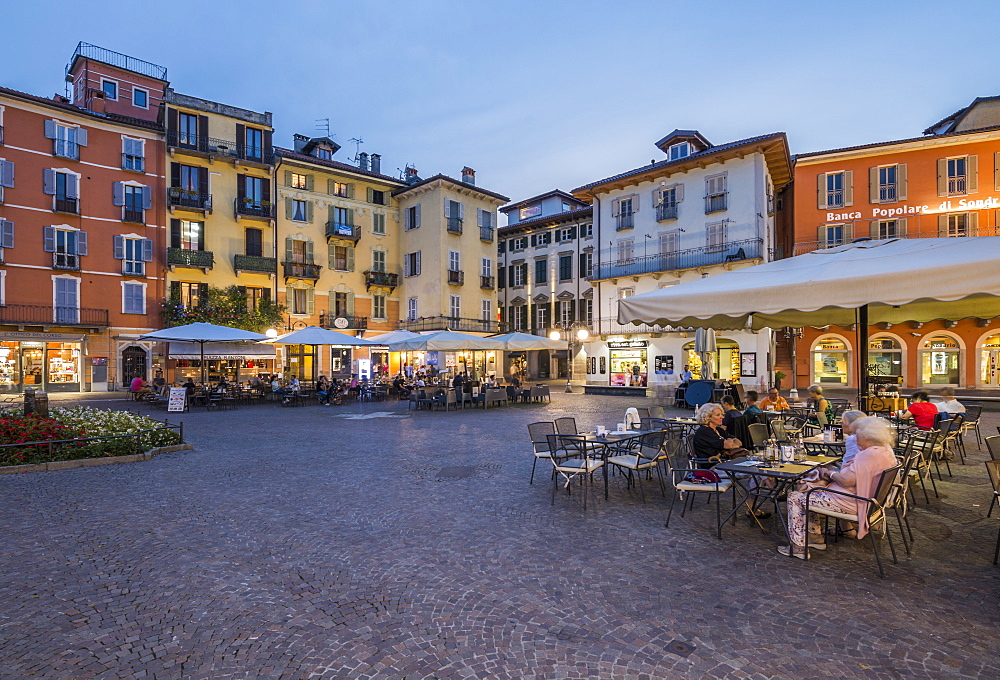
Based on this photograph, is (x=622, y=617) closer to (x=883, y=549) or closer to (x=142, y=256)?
(x=883, y=549)

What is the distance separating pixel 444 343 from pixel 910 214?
85.2 ft

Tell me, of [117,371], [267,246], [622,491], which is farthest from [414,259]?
[622,491]

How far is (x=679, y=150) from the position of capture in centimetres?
3203

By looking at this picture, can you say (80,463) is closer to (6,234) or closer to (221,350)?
(221,350)

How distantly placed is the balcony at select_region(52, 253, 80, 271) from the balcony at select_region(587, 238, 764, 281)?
27953 millimetres

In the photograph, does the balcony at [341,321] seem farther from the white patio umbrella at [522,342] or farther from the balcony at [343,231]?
the white patio umbrella at [522,342]

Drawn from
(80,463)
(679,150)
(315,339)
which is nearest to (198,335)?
(315,339)

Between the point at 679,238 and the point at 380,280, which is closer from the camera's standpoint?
the point at 679,238

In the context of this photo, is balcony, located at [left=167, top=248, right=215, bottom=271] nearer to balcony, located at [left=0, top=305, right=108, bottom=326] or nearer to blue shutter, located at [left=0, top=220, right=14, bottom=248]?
balcony, located at [left=0, top=305, right=108, bottom=326]

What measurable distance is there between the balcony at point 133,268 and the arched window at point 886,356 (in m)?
38.4

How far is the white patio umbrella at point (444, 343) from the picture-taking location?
17.9 metres

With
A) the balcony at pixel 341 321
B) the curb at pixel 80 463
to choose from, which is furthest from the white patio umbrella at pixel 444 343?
the balcony at pixel 341 321

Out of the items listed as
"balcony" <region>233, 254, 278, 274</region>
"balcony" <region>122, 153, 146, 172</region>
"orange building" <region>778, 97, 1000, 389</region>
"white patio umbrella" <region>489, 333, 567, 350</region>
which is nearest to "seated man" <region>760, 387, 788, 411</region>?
"white patio umbrella" <region>489, 333, 567, 350</region>

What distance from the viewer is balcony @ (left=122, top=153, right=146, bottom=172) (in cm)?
2772
